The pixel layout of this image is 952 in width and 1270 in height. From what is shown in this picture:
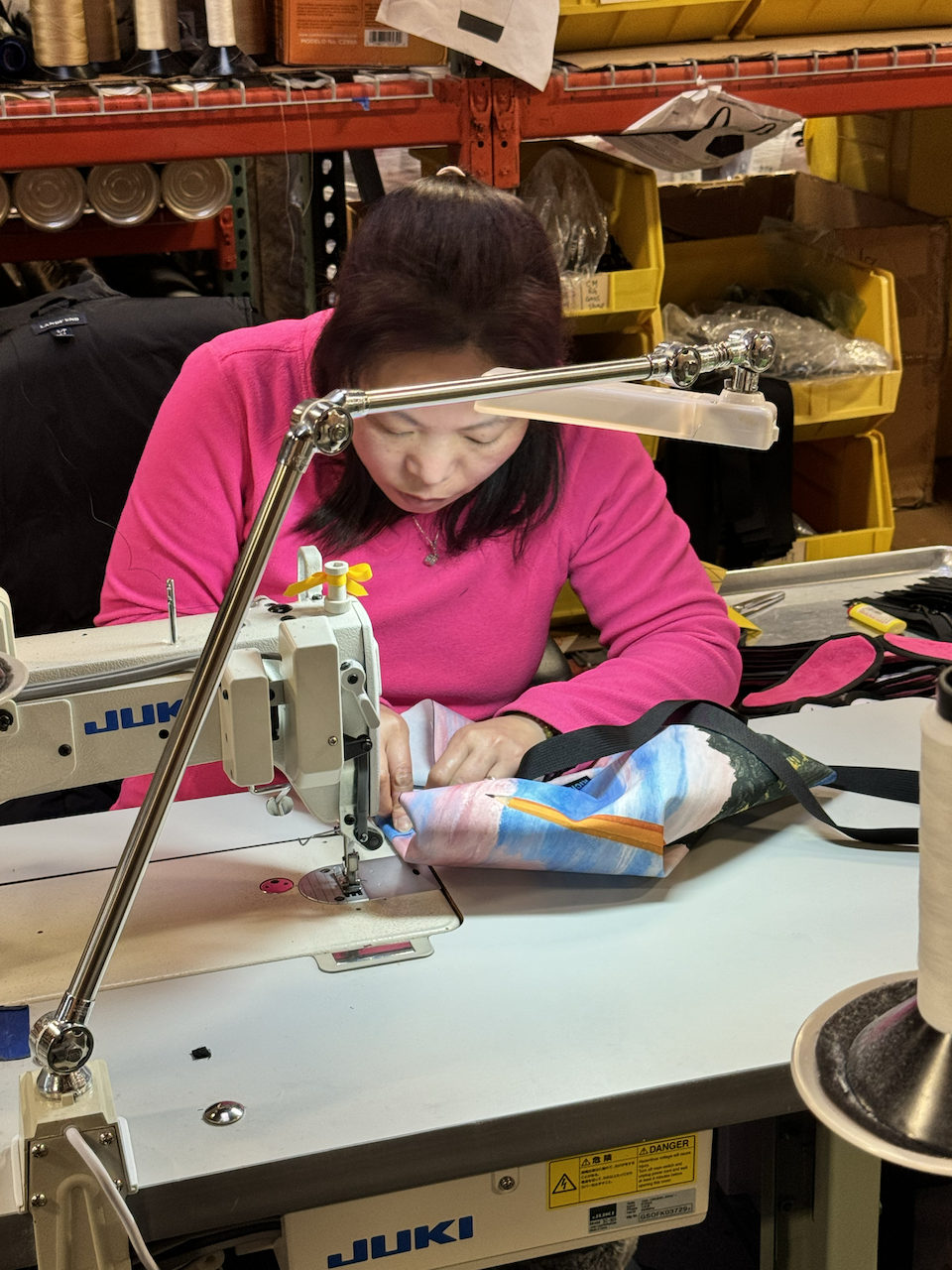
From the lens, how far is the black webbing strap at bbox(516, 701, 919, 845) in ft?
4.34

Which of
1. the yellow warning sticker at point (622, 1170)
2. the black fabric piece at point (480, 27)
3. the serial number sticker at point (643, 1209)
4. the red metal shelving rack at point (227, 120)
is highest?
the black fabric piece at point (480, 27)

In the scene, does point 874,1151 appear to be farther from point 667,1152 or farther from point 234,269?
point 234,269

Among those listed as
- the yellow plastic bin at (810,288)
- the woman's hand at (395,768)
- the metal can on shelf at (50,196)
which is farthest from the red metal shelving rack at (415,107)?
the woman's hand at (395,768)

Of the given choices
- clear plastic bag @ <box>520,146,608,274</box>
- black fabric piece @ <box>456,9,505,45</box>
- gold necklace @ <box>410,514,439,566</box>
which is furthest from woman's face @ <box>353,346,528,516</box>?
clear plastic bag @ <box>520,146,608,274</box>

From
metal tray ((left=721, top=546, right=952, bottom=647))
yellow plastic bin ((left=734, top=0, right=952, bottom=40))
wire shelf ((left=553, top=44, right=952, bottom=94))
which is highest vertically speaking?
yellow plastic bin ((left=734, top=0, right=952, bottom=40))

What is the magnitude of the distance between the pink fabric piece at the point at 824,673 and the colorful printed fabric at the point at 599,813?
47 centimetres

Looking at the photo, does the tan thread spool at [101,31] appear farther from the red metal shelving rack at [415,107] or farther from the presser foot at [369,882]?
the presser foot at [369,882]

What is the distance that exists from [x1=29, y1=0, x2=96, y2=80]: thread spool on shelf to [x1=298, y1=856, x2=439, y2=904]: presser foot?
4.48 feet

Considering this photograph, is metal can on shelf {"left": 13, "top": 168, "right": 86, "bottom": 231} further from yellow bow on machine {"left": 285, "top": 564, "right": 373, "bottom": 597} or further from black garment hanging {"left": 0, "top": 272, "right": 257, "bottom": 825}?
yellow bow on machine {"left": 285, "top": 564, "right": 373, "bottom": 597}

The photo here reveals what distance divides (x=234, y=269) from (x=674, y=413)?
6.29ft

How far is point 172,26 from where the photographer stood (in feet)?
6.86

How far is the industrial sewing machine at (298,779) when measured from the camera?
0.87 metres

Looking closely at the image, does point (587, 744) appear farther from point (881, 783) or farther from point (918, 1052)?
point (918, 1052)

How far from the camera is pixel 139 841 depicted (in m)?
0.87
